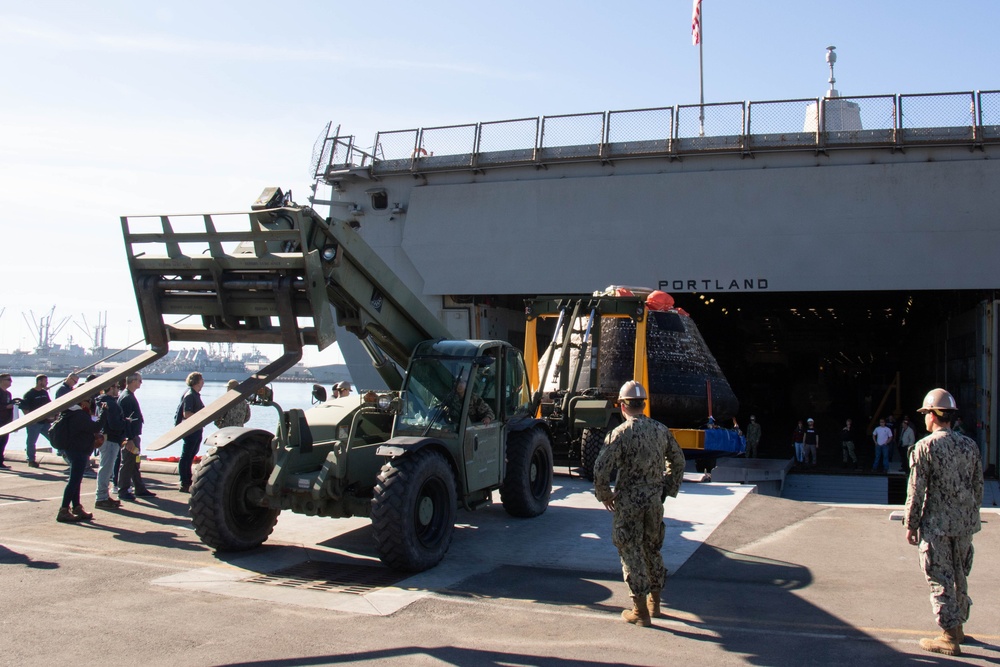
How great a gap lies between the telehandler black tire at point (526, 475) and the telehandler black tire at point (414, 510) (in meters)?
1.77

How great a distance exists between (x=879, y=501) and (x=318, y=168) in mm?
17949

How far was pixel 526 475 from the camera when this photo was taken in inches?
388

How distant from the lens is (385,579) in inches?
289

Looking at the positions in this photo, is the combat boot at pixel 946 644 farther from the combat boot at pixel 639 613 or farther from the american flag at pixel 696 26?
the american flag at pixel 696 26

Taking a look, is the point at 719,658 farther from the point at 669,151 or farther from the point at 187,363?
the point at 187,363

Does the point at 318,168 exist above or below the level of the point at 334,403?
above

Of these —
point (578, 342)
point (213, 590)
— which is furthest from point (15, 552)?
point (578, 342)

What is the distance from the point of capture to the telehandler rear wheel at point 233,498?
7.70 m

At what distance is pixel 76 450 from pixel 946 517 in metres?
8.67

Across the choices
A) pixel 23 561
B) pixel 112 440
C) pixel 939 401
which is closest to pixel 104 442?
pixel 112 440

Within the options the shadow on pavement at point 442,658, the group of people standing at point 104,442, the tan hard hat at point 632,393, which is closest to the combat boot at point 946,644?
the shadow on pavement at point 442,658

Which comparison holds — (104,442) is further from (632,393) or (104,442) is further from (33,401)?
(632,393)

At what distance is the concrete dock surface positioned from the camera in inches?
213

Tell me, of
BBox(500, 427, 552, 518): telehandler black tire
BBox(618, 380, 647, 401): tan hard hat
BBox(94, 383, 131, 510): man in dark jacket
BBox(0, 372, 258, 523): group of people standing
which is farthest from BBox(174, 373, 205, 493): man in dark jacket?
BBox(618, 380, 647, 401): tan hard hat
